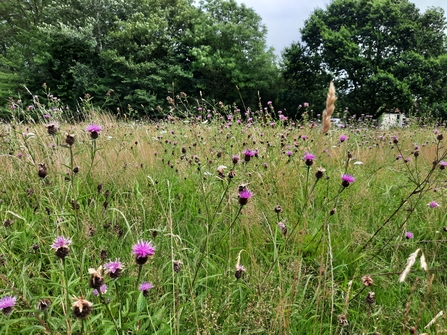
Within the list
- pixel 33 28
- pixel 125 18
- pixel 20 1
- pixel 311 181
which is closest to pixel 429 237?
pixel 311 181

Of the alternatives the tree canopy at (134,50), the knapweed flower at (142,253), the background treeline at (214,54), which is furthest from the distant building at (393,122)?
the tree canopy at (134,50)

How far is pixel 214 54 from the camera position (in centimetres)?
1933

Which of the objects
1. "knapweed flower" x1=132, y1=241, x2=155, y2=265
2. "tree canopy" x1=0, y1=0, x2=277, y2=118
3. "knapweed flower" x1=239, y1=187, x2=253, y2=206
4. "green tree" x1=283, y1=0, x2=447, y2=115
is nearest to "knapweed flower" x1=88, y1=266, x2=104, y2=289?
"knapweed flower" x1=132, y1=241, x2=155, y2=265

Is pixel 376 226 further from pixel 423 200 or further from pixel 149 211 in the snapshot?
pixel 149 211

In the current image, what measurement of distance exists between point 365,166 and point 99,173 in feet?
9.14

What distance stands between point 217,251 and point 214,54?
19.6 metres

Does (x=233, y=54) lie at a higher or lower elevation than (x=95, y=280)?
higher

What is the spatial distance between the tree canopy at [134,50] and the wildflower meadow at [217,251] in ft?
52.5

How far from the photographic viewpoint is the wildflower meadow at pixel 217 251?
3.06 feet

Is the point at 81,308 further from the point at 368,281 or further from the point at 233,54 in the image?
the point at 233,54

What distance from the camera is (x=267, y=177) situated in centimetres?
226

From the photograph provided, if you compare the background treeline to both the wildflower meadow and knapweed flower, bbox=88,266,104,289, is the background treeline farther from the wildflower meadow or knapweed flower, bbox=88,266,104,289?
knapweed flower, bbox=88,266,104,289

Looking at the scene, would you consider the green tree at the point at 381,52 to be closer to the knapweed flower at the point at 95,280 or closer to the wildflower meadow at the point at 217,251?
the wildflower meadow at the point at 217,251

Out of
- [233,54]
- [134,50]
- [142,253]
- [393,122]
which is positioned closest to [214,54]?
[233,54]
